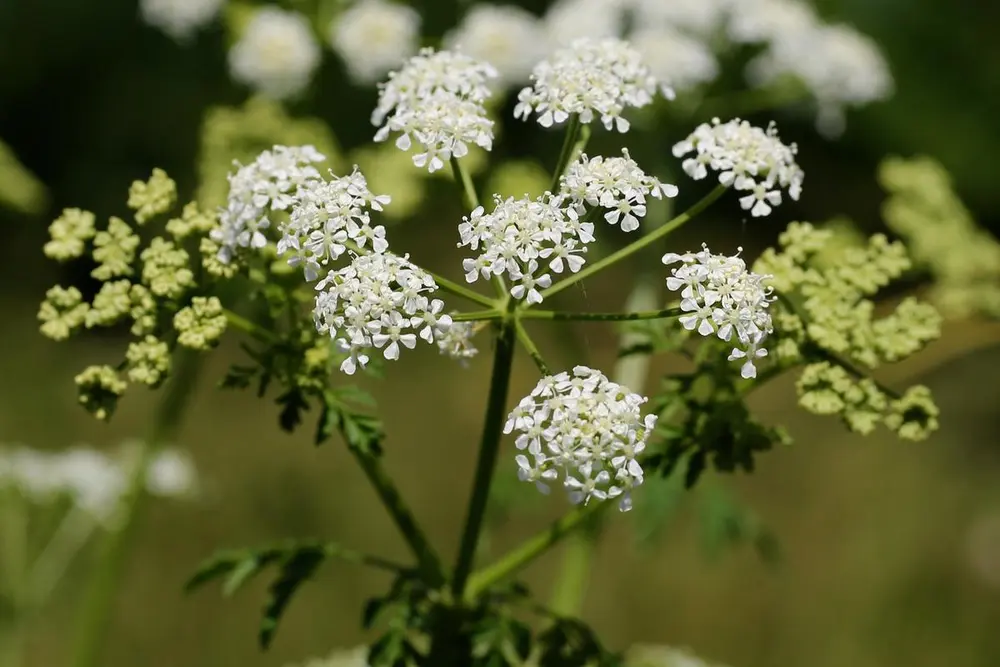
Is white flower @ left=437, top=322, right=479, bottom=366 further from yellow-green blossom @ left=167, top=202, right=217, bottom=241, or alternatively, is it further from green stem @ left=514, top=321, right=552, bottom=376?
yellow-green blossom @ left=167, top=202, right=217, bottom=241

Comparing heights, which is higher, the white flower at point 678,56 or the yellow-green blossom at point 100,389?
the white flower at point 678,56

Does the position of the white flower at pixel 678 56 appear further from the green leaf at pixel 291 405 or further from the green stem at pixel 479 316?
the green leaf at pixel 291 405

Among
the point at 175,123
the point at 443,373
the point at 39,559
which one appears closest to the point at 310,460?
the point at 443,373

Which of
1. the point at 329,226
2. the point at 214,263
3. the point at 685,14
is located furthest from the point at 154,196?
the point at 685,14

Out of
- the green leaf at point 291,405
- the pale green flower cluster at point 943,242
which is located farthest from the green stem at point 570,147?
the pale green flower cluster at point 943,242

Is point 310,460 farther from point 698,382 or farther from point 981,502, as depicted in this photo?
point 698,382
